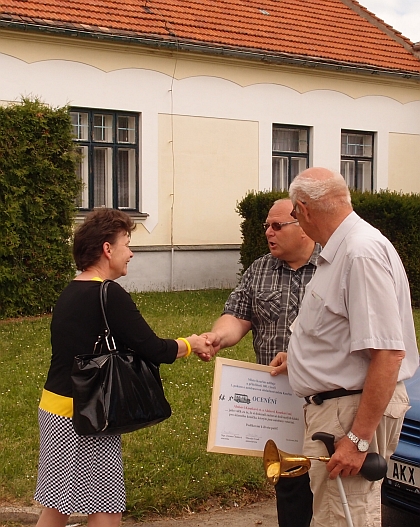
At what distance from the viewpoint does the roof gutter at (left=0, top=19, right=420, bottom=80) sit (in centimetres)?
1407

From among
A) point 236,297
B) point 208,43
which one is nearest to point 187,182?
point 208,43

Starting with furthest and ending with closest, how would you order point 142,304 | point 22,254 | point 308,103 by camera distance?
point 308,103 → point 142,304 → point 22,254

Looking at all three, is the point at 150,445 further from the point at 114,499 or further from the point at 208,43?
the point at 208,43

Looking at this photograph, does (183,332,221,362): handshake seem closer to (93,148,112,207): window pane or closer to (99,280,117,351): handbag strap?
(99,280,117,351): handbag strap

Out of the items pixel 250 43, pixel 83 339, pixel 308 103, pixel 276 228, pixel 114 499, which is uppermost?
pixel 250 43

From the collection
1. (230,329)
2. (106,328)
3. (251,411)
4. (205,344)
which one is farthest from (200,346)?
(106,328)

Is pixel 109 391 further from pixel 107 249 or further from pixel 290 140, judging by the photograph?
pixel 290 140

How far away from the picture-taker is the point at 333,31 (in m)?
19.0

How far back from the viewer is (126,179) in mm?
15703

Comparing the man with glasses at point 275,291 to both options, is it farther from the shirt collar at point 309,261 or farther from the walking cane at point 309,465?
the walking cane at point 309,465

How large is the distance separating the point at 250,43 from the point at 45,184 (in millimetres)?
6618

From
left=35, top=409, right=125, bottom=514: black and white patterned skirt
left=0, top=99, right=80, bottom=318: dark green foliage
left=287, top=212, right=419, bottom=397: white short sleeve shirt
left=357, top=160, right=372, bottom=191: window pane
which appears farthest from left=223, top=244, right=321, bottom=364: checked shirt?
left=357, top=160, right=372, bottom=191: window pane

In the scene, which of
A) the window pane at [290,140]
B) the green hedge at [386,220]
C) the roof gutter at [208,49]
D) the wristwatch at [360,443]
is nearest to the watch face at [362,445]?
the wristwatch at [360,443]

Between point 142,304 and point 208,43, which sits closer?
point 142,304
